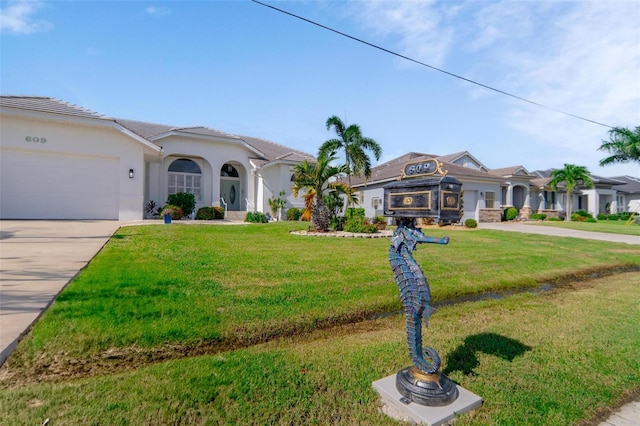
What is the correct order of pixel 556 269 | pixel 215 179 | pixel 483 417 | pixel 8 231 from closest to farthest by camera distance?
Answer: pixel 483 417
pixel 556 269
pixel 8 231
pixel 215 179

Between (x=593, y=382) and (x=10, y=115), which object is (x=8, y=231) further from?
(x=593, y=382)

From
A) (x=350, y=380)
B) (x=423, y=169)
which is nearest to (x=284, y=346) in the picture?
(x=350, y=380)

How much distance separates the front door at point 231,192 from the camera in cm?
2169

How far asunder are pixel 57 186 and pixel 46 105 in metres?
3.60

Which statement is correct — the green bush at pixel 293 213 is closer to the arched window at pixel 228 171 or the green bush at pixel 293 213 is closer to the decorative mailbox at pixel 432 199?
the arched window at pixel 228 171

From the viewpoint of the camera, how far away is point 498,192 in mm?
24812

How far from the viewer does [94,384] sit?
254cm

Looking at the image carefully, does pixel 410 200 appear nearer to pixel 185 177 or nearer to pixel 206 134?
pixel 206 134

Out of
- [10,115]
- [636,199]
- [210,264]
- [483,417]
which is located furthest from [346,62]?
[636,199]

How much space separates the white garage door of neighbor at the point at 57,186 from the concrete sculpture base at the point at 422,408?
53.3 feet

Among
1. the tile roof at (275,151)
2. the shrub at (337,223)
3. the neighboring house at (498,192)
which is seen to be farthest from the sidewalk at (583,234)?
the tile roof at (275,151)

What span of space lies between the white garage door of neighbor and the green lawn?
970cm

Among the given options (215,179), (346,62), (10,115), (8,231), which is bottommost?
(8,231)

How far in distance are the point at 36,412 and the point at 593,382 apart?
Result: 178 inches
